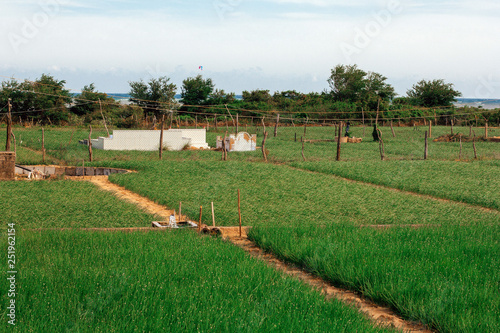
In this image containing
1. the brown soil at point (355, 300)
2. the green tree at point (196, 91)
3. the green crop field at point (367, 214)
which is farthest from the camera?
the green tree at point (196, 91)

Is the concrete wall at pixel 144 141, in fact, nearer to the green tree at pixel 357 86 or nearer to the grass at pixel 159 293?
the grass at pixel 159 293

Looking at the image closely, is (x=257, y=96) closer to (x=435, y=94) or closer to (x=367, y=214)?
(x=435, y=94)

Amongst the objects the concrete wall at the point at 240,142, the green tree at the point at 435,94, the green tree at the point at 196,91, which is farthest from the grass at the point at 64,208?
the green tree at the point at 435,94

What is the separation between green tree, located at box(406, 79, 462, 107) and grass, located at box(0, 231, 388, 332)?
6617cm

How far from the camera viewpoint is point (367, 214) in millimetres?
12633

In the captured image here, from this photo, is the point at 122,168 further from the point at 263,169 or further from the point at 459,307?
the point at 459,307

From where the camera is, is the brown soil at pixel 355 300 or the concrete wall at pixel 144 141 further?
the concrete wall at pixel 144 141

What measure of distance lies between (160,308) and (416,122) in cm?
5578

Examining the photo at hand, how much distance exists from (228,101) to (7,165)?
47.8 metres

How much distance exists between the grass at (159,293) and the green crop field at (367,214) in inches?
23.5

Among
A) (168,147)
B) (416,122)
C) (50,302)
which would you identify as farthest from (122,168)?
(416,122)

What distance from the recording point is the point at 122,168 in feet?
72.0

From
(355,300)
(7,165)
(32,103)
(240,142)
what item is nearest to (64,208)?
(7,165)

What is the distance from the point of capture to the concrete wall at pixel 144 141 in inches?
1169
